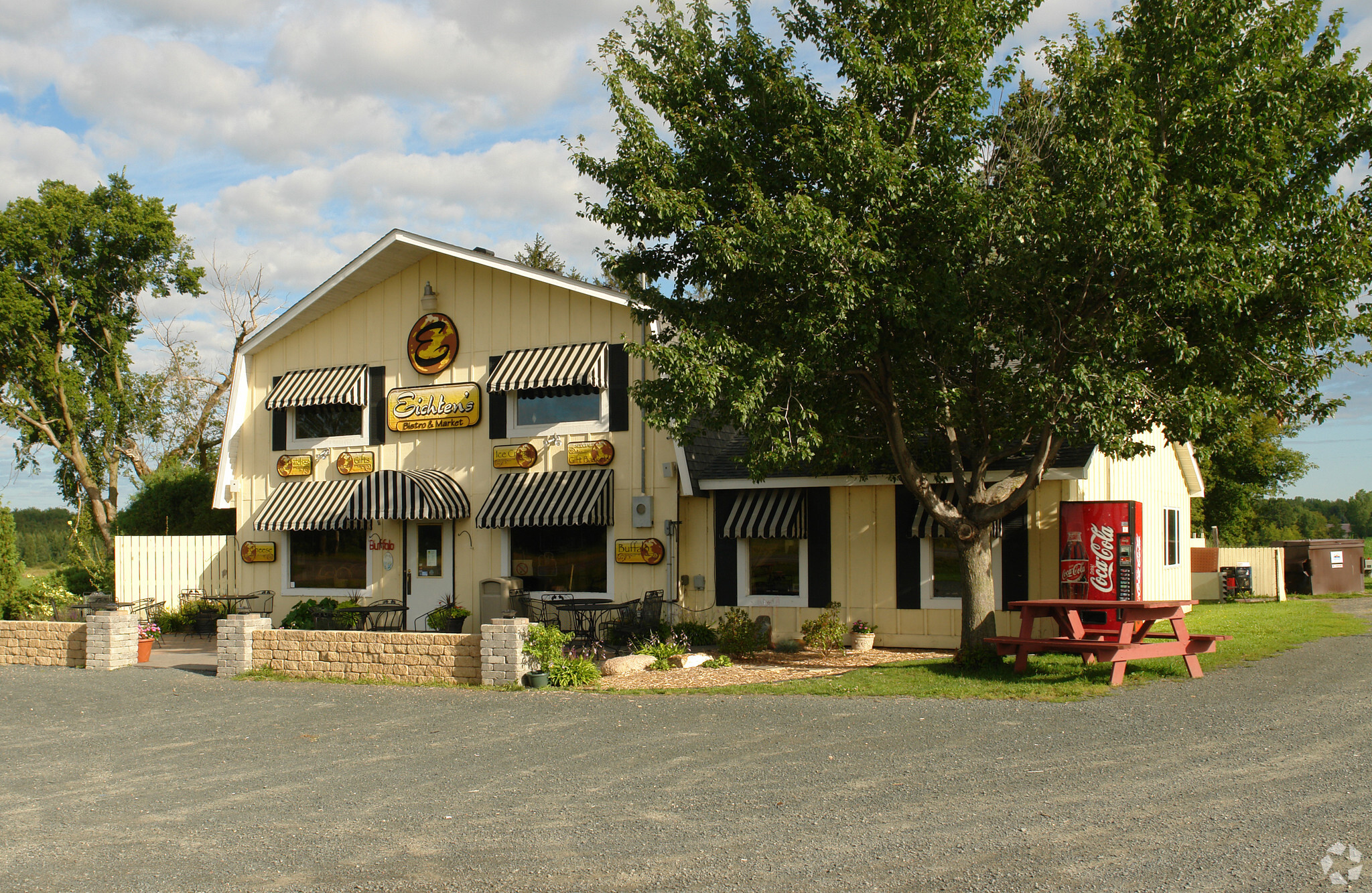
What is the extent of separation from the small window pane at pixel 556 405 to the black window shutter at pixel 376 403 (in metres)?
2.73

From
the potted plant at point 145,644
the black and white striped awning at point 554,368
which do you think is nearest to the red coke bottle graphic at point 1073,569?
the black and white striped awning at point 554,368

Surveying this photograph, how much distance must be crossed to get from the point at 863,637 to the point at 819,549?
156 centimetres

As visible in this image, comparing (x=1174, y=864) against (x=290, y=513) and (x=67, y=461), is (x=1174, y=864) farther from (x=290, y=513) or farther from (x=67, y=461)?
(x=67, y=461)

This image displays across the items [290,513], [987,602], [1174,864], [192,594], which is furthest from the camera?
[192,594]

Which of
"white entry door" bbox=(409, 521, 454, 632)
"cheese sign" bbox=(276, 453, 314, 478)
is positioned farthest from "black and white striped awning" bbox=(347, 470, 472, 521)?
"cheese sign" bbox=(276, 453, 314, 478)

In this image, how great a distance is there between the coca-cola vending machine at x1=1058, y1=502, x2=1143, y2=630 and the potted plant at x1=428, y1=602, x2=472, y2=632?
31.1 feet

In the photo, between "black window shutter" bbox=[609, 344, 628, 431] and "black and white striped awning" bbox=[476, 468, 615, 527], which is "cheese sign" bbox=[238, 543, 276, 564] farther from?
"black window shutter" bbox=[609, 344, 628, 431]

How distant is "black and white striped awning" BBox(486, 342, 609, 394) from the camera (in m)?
17.0

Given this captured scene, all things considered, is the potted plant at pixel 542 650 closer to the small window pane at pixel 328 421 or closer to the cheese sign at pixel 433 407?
the cheese sign at pixel 433 407

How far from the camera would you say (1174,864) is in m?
5.35

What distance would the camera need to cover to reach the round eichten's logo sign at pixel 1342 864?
5.05 m

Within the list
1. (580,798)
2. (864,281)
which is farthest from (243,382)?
(580,798)

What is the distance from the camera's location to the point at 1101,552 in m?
14.1

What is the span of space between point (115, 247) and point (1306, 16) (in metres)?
30.9
